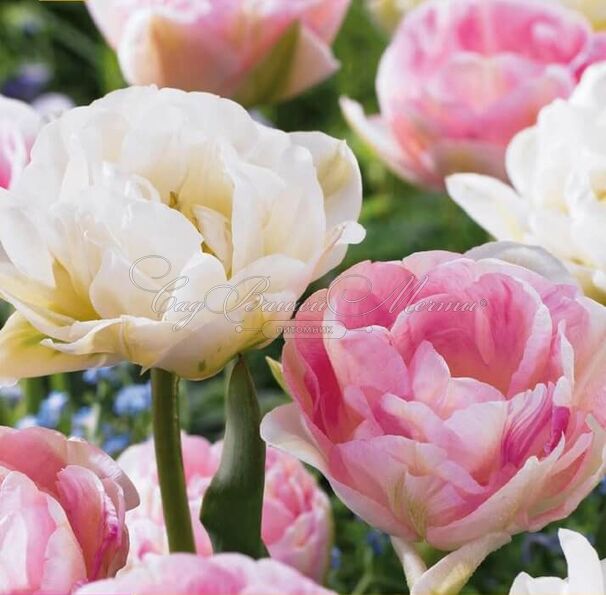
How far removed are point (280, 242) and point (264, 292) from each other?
0.02 m

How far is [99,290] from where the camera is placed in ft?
1.09

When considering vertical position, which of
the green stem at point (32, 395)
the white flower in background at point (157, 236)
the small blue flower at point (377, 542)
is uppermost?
the white flower in background at point (157, 236)

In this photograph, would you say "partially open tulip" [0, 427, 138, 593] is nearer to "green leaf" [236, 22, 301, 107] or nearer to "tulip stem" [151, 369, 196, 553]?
"tulip stem" [151, 369, 196, 553]

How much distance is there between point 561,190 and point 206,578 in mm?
286

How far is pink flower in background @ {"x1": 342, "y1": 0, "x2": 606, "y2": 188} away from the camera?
626 millimetres

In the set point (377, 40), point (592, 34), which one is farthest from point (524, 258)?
point (377, 40)

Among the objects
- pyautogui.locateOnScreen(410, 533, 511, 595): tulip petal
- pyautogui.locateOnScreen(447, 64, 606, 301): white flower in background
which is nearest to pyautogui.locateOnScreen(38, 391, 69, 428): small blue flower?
pyautogui.locateOnScreen(447, 64, 606, 301): white flower in background

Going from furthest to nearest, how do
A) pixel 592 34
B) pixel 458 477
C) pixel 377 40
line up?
pixel 377 40 < pixel 592 34 < pixel 458 477

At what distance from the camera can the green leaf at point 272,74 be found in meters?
0.65

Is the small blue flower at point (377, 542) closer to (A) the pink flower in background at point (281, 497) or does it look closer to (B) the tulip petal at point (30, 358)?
(A) the pink flower in background at point (281, 497)

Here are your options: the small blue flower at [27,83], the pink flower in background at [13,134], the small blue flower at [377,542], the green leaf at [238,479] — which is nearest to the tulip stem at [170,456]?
the green leaf at [238,479]

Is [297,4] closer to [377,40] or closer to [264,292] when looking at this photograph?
[264,292]

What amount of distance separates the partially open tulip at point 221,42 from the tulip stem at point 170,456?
0.30 m

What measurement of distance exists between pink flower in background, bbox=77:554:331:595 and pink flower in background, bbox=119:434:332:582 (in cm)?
24
